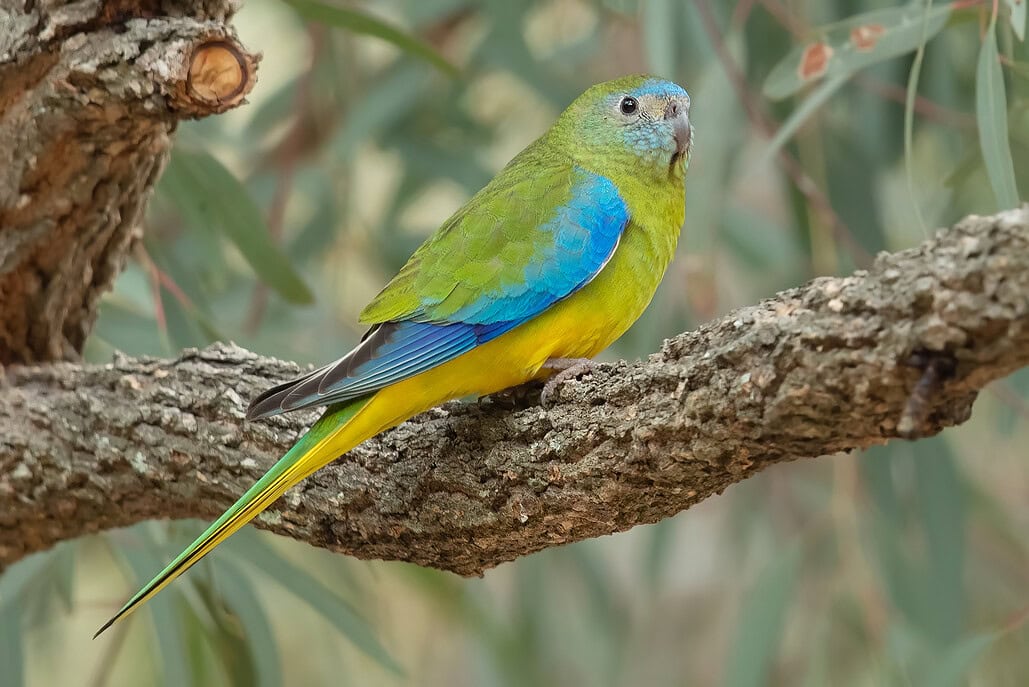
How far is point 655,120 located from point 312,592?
1.43 meters

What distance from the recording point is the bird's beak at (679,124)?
8.54 ft

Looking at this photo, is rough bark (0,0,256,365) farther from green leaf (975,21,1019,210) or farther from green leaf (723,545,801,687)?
green leaf (723,545,801,687)

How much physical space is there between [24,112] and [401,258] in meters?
2.43

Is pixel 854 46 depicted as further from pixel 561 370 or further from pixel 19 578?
pixel 19 578

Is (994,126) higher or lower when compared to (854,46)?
lower

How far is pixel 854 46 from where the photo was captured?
2.49 metres

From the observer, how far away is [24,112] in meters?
2.08

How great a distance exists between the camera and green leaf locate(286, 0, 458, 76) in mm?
2639

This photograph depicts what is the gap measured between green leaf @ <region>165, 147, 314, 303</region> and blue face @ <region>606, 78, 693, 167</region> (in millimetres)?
836

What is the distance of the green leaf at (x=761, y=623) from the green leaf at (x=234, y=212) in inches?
59.7

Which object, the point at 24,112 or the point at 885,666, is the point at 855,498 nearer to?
the point at 885,666

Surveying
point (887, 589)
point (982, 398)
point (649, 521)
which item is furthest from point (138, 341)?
point (982, 398)

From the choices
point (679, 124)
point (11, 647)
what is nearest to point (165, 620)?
point (11, 647)

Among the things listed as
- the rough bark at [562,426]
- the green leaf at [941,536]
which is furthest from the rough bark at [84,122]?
the green leaf at [941,536]
